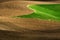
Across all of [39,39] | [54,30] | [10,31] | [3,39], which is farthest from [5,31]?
[54,30]

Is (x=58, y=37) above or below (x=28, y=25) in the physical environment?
below

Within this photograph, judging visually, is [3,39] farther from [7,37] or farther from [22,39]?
[22,39]

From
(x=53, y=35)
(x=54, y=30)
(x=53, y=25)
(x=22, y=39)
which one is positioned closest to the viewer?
(x=22, y=39)

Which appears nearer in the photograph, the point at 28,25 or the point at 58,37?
the point at 58,37

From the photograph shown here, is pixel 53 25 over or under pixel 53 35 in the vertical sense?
over

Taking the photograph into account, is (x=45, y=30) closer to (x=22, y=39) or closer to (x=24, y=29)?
(x=24, y=29)

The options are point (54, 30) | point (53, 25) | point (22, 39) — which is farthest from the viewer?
point (53, 25)

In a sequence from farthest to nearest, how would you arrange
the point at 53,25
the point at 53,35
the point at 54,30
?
the point at 53,25 < the point at 54,30 < the point at 53,35

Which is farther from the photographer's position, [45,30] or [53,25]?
[53,25]

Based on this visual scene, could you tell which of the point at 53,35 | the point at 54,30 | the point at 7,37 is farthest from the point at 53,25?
the point at 7,37
